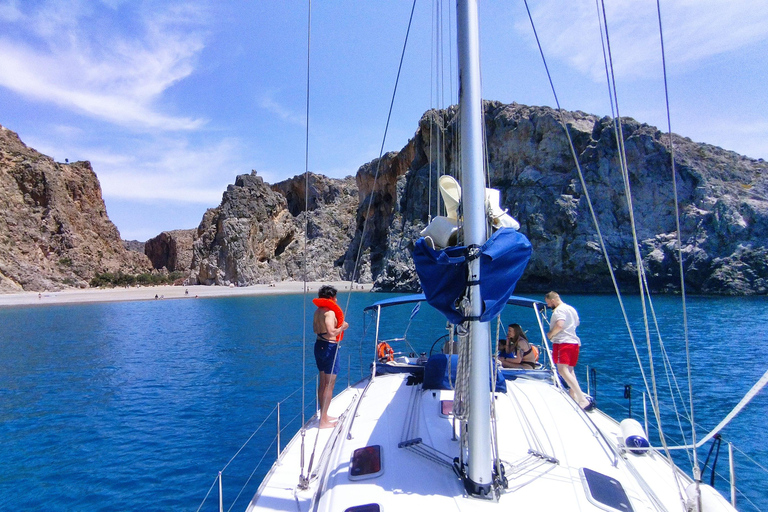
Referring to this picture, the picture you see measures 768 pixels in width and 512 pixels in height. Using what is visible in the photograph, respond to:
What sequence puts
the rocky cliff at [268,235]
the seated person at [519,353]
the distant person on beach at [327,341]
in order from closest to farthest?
the distant person on beach at [327,341], the seated person at [519,353], the rocky cliff at [268,235]

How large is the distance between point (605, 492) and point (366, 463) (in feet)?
5.53

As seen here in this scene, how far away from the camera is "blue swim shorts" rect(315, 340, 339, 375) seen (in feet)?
17.4

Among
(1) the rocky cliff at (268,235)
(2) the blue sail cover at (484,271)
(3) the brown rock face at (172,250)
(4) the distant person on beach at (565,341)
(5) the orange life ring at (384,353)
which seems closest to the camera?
(2) the blue sail cover at (484,271)

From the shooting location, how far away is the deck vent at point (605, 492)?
113 inches

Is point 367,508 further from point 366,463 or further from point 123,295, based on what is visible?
point 123,295

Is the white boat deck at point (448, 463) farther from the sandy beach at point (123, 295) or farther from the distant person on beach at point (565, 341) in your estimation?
the sandy beach at point (123, 295)

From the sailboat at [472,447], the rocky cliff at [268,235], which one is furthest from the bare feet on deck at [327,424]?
the rocky cliff at [268,235]

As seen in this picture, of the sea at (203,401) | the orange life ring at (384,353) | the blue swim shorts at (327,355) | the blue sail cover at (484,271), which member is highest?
the blue sail cover at (484,271)

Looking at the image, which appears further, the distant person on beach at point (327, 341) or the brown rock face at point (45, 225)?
the brown rock face at point (45, 225)

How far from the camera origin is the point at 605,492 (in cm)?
300

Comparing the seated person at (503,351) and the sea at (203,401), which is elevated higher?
the seated person at (503,351)

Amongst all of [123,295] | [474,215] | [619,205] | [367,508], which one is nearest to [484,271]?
[474,215]

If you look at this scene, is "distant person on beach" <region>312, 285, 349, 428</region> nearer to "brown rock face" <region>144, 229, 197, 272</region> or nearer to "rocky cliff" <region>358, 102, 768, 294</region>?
"rocky cliff" <region>358, 102, 768, 294</region>

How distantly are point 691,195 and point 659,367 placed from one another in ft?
148
